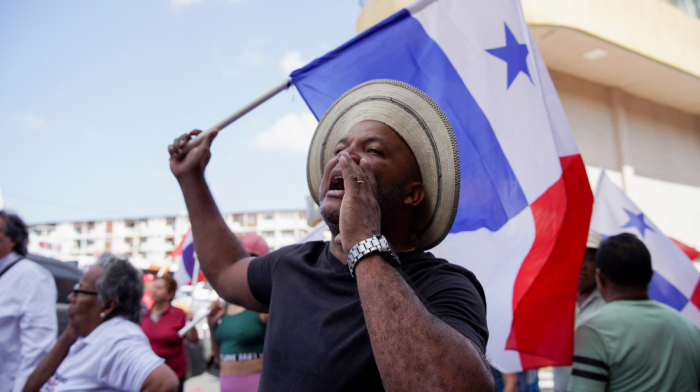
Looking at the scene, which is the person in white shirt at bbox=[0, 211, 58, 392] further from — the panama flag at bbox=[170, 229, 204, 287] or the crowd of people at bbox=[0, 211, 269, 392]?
the panama flag at bbox=[170, 229, 204, 287]

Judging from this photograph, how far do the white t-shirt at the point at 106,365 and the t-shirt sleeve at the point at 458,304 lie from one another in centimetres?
177

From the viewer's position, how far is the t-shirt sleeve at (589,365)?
7.47 ft

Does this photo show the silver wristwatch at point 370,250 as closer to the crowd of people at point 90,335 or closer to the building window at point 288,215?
the crowd of people at point 90,335

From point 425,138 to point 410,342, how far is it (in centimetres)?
83

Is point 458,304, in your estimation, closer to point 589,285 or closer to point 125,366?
point 125,366

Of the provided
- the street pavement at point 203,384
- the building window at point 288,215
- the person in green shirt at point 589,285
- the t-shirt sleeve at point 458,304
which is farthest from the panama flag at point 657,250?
the building window at point 288,215

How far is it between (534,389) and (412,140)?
3.82 m

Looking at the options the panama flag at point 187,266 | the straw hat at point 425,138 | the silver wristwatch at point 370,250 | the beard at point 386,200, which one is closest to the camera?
the silver wristwatch at point 370,250

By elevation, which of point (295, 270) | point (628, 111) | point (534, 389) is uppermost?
point (628, 111)

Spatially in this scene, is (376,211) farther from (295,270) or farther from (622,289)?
(622,289)

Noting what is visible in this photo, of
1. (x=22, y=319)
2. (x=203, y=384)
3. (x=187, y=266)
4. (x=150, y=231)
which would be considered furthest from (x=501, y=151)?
(x=150, y=231)

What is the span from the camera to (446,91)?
2561 millimetres

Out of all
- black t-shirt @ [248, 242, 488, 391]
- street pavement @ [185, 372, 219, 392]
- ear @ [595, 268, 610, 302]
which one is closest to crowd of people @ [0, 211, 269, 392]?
black t-shirt @ [248, 242, 488, 391]

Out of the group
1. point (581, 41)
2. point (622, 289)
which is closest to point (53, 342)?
point (622, 289)
